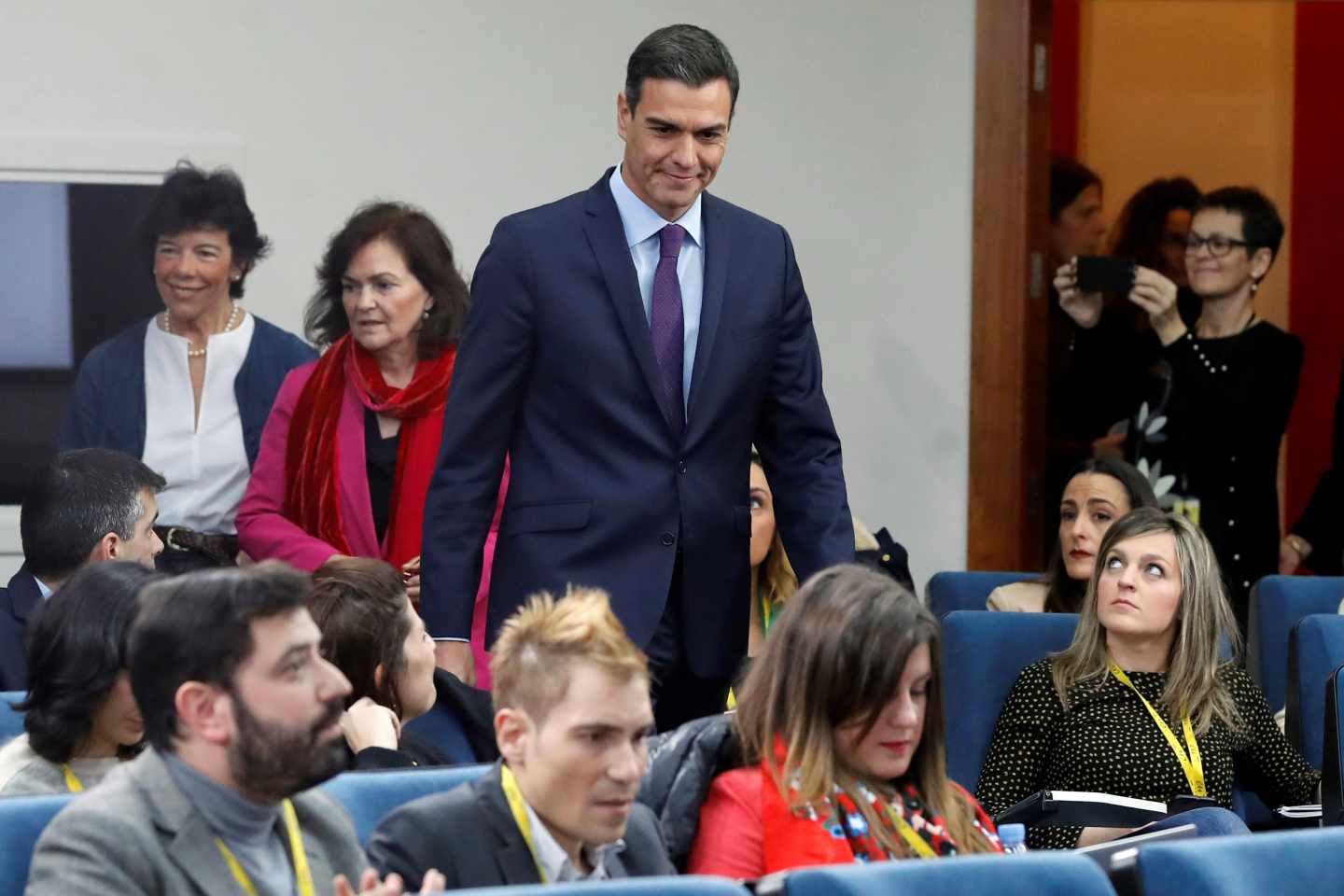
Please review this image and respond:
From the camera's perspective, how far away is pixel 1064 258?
625 cm

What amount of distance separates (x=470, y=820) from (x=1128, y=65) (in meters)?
6.94

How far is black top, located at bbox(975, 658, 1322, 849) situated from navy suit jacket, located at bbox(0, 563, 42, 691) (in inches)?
67.2

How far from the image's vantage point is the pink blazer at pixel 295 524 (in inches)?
174

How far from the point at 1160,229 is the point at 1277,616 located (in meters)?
2.38

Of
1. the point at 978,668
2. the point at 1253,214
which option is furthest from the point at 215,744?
the point at 1253,214

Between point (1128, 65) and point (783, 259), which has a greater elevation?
point (1128, 65)

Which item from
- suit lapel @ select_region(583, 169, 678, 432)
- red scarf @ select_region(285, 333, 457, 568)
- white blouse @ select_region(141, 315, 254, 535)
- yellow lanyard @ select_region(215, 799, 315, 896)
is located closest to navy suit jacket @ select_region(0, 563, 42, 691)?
red scarf @ select_region(285, 333, 457, 568)

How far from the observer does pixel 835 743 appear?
106 inches

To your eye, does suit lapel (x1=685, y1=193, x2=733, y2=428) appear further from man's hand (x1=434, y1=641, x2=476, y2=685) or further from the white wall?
the white wall

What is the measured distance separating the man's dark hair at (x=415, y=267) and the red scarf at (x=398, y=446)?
0.06 metres

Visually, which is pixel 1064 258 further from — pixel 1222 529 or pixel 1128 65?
pixel 1128 65

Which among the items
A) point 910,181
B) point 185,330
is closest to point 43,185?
point 185,330

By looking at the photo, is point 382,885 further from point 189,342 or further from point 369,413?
point 189,342

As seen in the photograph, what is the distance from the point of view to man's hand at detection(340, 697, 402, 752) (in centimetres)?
312
